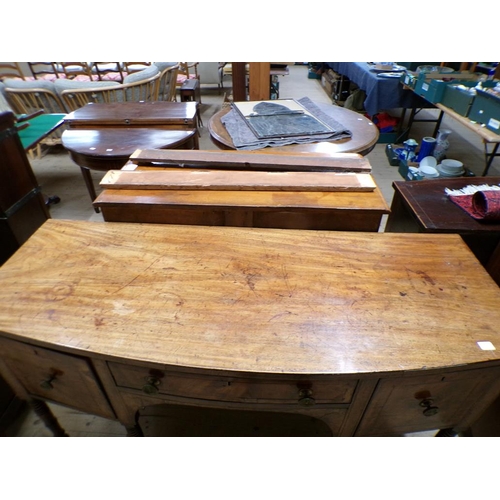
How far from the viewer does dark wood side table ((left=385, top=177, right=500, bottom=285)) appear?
1151 millimetres

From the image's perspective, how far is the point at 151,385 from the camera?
668 millimetres

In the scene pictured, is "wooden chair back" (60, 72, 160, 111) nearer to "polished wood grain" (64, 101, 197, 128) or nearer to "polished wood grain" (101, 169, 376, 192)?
"polished wood grain" (64, 101, 197, 128)

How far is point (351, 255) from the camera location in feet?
2.70

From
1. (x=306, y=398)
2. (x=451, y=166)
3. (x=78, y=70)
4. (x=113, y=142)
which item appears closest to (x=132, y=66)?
(x=78, y=70)

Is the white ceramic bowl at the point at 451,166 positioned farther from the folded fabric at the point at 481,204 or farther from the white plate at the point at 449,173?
the folded fabric at the point at 481,204

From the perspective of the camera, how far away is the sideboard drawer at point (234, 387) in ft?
2.11

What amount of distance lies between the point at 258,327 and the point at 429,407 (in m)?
0.45

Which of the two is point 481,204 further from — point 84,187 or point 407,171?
point 84,187

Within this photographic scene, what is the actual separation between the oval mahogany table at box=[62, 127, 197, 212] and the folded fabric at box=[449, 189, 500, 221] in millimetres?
1499

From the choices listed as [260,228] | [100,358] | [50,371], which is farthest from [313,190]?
[50,371]

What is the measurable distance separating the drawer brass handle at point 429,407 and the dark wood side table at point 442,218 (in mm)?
645

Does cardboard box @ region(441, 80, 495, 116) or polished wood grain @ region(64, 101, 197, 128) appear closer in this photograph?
polished wood grain @ region(64, 101, 197, 128)

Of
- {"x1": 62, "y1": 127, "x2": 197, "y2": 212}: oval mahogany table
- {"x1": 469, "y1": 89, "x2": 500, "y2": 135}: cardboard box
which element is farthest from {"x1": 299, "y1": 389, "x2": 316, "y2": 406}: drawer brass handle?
{"x1": 469, "y1": 89, "x2": 500, "y2": 135}: cardboard box

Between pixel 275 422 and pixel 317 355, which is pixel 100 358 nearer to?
pixel 317 355
